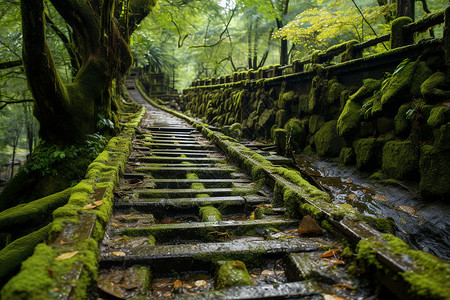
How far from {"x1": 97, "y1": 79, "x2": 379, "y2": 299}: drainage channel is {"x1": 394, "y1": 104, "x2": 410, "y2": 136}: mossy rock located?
316 cm

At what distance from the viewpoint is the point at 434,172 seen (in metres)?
3.78

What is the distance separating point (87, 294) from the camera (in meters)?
1.30

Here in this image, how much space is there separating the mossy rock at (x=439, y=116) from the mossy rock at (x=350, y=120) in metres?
1.75

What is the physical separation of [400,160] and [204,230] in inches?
158

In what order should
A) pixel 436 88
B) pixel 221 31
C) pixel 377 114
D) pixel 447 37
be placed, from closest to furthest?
pixel 447 37 < pixel 436 88 < pixel 377 114 < pixel 221 31

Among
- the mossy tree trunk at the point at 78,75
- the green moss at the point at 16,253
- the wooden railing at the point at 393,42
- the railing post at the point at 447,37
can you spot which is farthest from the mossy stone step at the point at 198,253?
the wooden railing at the point at 393,42

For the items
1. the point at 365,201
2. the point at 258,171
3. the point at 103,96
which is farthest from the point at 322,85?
the point at 103,96

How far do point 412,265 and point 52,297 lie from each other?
173 cm

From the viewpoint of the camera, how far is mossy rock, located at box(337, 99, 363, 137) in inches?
227

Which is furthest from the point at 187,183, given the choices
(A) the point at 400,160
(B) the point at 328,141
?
(B) the point at 328,141

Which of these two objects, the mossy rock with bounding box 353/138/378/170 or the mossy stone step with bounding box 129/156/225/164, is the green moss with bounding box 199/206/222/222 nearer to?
the mossy stone step with bounding box 129/156/225/164

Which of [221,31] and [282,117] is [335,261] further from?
[221,31]

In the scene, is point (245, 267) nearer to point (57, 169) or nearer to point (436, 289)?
point (436, 289)

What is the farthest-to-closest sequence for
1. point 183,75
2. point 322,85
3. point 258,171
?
point 183,75, point 322,85, point 258,171
